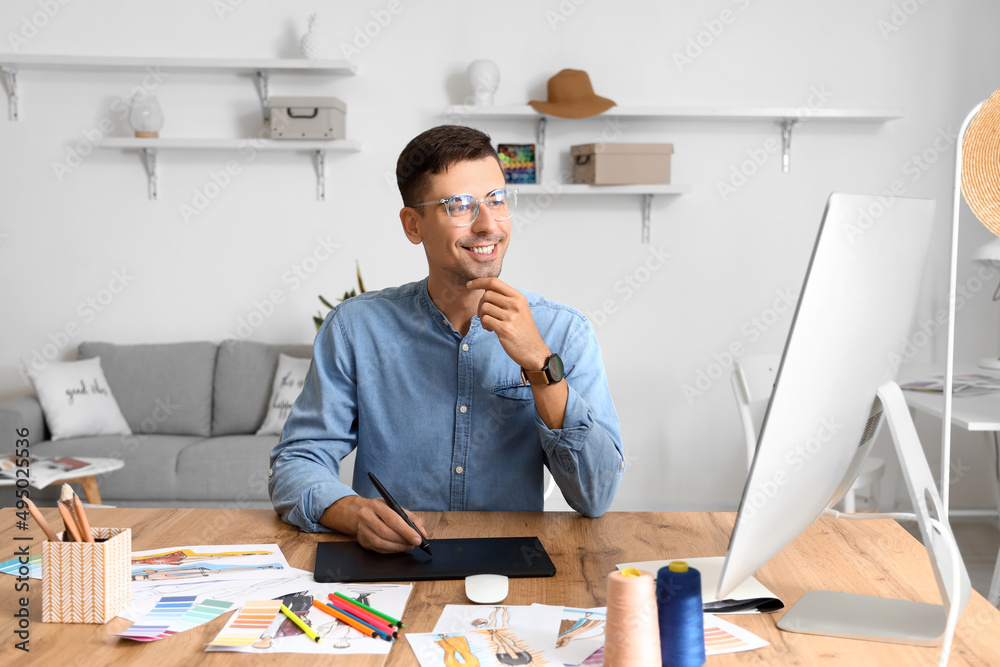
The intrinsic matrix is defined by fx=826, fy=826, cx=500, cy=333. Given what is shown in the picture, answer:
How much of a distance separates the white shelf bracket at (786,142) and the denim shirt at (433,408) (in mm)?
2728

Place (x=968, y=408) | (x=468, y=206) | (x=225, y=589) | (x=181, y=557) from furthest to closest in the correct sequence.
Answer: (x=968, y=408)
(x=468, y=206)
(x=181, y=557)
(x=225, y=589)

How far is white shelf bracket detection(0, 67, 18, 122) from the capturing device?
154 inches

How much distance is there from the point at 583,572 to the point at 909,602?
1.30 feet

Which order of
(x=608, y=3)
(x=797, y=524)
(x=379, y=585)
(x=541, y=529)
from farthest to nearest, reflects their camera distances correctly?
(x=608, y=3) < (x=541, y=529) < (x=379, y=585) < (x=797, y=524)

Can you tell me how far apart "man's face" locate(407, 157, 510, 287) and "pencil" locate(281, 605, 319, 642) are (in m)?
0.71

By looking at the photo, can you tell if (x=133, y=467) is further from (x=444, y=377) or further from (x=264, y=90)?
(x=444, y=377)

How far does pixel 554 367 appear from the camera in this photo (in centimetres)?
129

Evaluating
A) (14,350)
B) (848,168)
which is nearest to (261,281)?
(14,350)

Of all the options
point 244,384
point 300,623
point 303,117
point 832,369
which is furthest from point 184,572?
point 303,117

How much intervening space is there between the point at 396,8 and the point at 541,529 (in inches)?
128

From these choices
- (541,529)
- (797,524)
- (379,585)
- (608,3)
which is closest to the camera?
(797,524)

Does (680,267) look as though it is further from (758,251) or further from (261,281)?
(261,281)

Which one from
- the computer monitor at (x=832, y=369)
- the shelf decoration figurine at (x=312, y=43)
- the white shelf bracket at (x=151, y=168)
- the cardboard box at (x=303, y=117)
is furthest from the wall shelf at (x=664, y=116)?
the computer monitor at (x=832, y=369)

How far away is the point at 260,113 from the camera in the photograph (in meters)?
3.95
